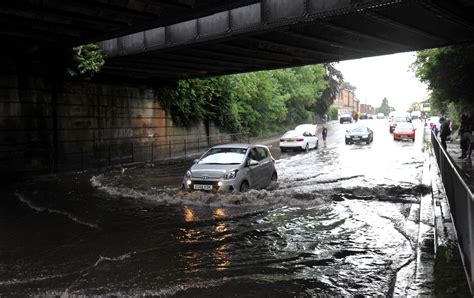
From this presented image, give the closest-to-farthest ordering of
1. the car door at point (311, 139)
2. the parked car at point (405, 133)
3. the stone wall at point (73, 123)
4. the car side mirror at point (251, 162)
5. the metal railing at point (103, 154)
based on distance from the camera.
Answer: the car side mirror at point (251, 162) → the stone wall at point (73, 123) → the metal railing at point (103, 154) → the car door at point (311, 139) → the parked car at point (405, 133)

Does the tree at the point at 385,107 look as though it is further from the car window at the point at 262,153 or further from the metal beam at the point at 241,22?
Result: the car window at the point at 262,153

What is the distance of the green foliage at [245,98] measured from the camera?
30.2m

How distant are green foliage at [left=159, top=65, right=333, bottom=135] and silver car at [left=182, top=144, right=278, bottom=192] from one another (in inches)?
629

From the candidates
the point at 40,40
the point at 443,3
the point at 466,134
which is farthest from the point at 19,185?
the point at 466,134

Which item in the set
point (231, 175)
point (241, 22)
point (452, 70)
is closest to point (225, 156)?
point (231, 175)

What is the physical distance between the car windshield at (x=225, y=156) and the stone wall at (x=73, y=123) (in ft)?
32.0

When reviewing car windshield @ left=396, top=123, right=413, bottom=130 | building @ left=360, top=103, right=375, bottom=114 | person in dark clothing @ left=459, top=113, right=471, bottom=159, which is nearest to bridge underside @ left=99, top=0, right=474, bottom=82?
person in dark clothing @ left=459, top=113, right=471, bottom=159

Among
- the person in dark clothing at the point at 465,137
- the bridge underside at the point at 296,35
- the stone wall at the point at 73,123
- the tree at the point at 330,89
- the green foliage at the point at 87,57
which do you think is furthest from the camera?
the tree at the point at 330,89

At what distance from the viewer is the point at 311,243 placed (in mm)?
7727

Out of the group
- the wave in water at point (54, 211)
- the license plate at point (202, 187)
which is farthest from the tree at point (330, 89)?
the wave in water at point (54, 211)

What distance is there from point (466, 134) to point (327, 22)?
10.5m

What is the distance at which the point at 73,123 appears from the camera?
21.4 m

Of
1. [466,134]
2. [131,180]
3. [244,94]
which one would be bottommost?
[131,180]

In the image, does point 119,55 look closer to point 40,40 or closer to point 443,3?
point 40,40
